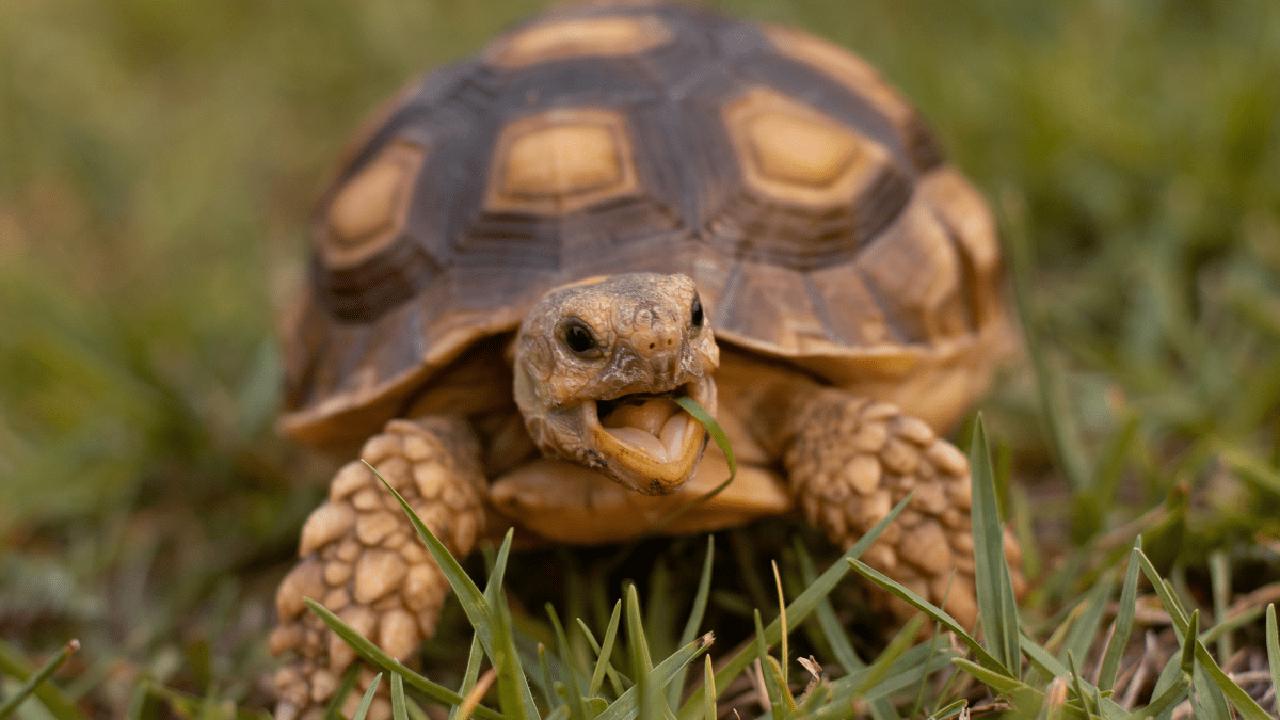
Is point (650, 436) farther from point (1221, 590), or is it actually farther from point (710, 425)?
point (1221, 590)

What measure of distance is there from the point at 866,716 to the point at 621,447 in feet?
1.87

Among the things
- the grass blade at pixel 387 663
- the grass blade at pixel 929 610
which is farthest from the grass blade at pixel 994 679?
the grass blade at pixel 387 663

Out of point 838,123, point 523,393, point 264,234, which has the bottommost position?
point 264,234

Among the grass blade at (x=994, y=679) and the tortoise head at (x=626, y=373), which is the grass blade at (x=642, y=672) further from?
the grass blade at (x=994, y=679)

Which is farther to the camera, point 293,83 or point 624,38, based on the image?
point 293,83

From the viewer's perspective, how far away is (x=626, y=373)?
1.64 m

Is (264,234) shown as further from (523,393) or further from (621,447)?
(621,447)

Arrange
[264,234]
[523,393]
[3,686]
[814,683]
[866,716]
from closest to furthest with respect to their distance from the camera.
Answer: [814,683], [866,716], [523,393], [3,686], [264,234]

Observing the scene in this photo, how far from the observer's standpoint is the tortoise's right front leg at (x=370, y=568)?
1.86 m

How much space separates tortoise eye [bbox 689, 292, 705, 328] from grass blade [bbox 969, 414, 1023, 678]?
46cm

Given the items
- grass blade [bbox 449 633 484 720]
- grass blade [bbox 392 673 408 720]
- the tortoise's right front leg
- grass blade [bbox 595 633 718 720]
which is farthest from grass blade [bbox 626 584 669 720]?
the tortoise's right front leg

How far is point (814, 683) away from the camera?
63.0 inches

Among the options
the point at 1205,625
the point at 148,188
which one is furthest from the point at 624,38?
the point at 148,188

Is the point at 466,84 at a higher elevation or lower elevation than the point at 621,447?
higher
